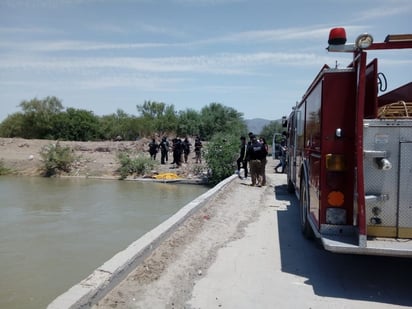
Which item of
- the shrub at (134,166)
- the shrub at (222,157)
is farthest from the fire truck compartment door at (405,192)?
the shrub at (134,166)

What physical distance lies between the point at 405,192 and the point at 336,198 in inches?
30.8

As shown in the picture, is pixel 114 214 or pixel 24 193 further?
pixel 24 193

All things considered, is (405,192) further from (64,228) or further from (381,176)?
(64,228)

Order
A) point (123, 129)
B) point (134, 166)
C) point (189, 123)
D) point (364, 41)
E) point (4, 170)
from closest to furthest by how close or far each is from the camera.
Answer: point (364, 41) < point (134, 166) < point (4, 170) < point (189, 123) < point (123, 129)

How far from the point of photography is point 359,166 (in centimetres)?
494

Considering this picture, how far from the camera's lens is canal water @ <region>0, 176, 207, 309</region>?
22.7 ft

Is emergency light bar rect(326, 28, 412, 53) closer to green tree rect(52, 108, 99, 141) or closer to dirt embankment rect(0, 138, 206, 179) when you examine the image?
dirt embankment rect(0, 138, 206, 179)

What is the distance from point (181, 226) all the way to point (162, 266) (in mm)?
2163

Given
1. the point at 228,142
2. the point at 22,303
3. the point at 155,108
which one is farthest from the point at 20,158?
the point at 155,108

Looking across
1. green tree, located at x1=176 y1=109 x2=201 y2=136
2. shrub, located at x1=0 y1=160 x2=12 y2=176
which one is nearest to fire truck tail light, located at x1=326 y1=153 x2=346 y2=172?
shrub, located at x1=0 y1=160 x2=12 y2=176

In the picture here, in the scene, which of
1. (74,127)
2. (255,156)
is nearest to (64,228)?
(255,156)

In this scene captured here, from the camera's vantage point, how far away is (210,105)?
62.6 m

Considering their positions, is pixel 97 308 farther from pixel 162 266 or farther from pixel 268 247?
pixel 268 247

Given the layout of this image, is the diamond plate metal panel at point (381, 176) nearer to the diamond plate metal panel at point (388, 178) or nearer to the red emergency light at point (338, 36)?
the diamond plate metal panel at point (388, 178)
